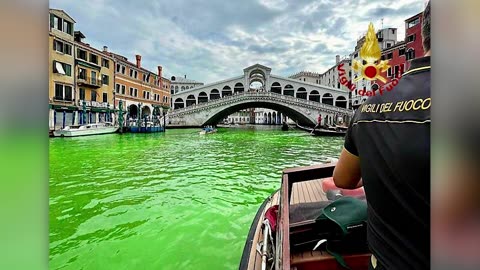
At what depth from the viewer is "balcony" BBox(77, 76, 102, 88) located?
723 inches

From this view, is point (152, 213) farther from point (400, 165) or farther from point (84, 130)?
point (84, 130)

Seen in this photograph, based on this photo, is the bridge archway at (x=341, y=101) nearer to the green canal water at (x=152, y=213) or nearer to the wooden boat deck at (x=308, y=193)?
the green canal water at (x=152, y=213)

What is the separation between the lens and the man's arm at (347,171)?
0.93 metres

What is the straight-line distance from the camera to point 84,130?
1606 centimetres

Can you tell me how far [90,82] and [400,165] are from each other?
857 inches

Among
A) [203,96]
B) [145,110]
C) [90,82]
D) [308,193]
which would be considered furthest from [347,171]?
[203,96]

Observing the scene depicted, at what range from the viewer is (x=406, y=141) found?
2.20 feet

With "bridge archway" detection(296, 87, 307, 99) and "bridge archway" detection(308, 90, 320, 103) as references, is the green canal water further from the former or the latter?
"bridge archway" detection(296, 87, 307, 99)

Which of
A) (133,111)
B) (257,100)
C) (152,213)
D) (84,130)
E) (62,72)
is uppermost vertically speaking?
(62,72)

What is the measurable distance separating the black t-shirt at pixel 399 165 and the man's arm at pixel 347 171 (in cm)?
8

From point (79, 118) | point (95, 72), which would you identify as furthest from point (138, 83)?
point (79, 118)

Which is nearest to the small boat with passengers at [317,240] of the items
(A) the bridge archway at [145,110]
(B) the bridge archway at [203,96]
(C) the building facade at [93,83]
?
(C) the building facade at [93,83]
